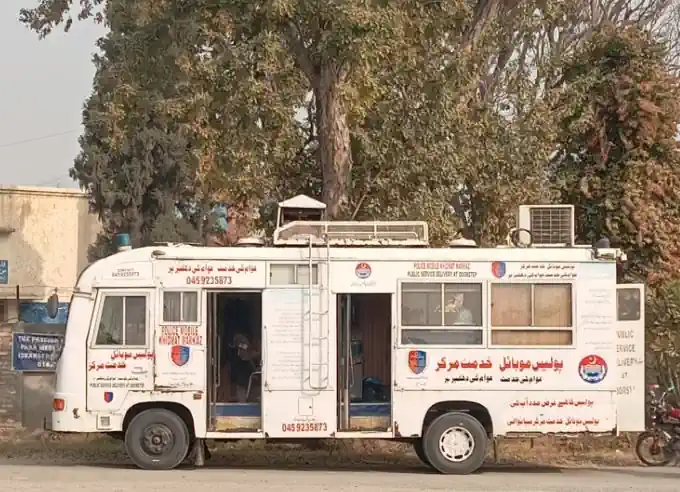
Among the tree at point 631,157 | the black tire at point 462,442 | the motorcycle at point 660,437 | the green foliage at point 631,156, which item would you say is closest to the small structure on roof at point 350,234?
the black tire at point 462,442

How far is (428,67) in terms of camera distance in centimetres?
1620

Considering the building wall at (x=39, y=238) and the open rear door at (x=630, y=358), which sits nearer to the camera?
the open rear door at (x=630, y=358)

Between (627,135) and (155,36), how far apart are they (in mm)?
9096

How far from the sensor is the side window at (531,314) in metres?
13.4

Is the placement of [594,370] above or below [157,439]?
above

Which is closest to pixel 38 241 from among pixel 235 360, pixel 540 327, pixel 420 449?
pixel 235 360

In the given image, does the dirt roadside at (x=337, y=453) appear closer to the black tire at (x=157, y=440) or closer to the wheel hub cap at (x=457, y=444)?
the black tire at (x=157, y=440)

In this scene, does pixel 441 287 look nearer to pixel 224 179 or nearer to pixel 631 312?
pixel 631 312

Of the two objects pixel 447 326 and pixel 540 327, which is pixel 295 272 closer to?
pixel 447 326

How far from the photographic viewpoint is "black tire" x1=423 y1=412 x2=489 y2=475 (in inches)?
524

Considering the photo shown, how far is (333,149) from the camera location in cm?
1677

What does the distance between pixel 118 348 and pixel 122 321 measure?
1.07 ft

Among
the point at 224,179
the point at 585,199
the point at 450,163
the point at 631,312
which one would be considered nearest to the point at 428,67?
the point at 450,163

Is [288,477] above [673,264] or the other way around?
the other way around
